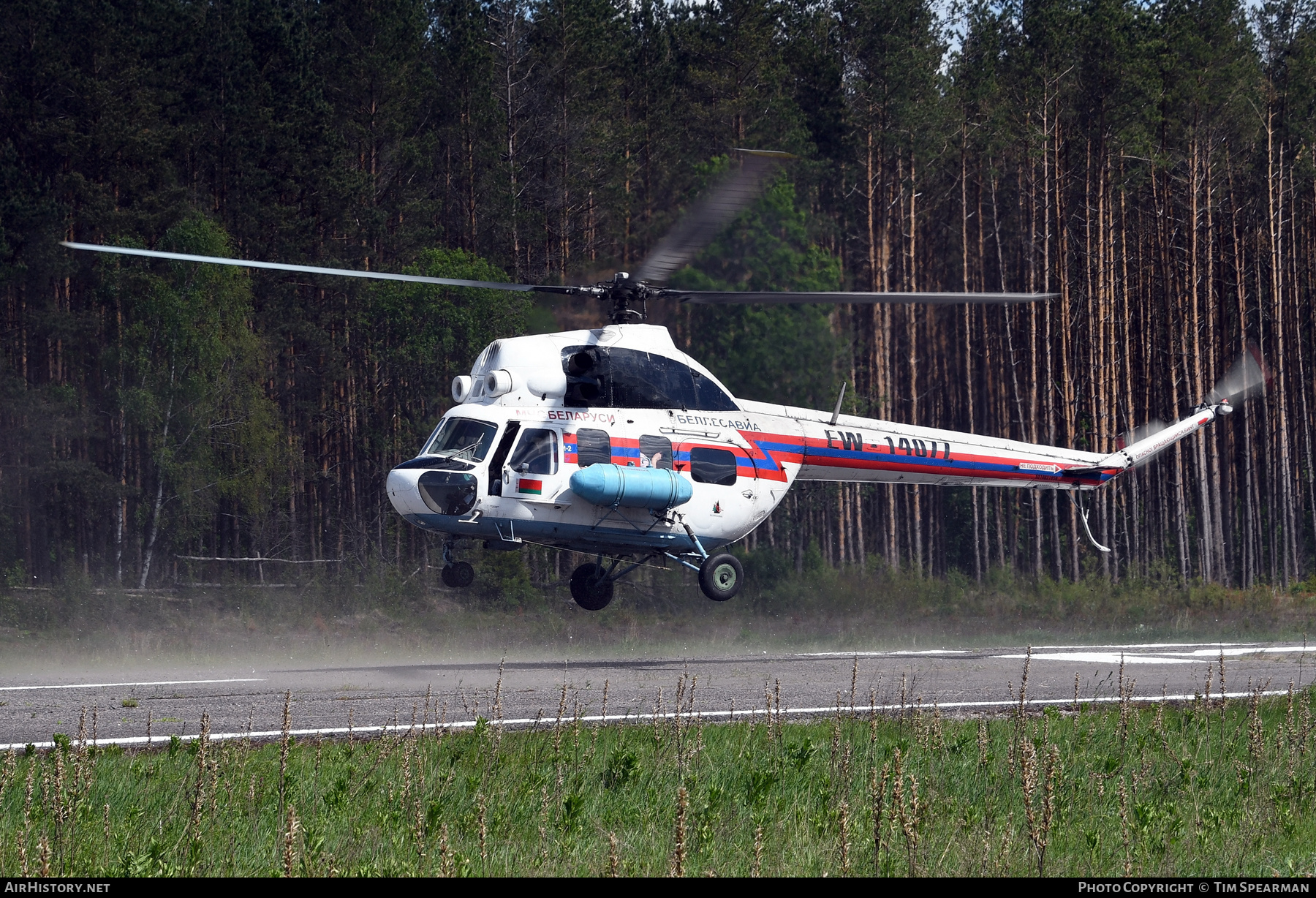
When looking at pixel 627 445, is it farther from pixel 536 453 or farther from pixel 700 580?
pixel 700 580

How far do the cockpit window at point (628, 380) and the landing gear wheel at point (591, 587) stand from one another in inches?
90.9

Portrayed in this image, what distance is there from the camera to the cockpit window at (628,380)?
1520 cm

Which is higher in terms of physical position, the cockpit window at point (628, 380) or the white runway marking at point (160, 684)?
the cockpit window at point (628, 380)

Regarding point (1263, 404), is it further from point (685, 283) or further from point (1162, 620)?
point (685, 283)

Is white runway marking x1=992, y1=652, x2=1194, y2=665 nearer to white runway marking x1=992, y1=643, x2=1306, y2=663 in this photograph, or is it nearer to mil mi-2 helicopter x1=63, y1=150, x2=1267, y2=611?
white runway marking x1=992, y1=643, x2=1306, y2=663

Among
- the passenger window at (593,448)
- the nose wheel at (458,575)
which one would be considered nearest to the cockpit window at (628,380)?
the passenger window at (593,448)

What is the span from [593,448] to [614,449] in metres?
0.28

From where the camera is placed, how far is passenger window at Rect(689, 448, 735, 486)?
15.9 meters

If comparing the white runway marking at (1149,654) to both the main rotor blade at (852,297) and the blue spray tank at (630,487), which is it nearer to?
the main rotor blade at (852,297)

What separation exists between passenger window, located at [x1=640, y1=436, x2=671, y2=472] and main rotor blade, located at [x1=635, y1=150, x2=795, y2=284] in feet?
6.22

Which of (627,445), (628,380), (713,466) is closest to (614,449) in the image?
(627,445)

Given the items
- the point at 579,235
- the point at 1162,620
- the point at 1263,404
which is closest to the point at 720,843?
the point at 1162,620

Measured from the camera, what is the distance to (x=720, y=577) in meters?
16.0

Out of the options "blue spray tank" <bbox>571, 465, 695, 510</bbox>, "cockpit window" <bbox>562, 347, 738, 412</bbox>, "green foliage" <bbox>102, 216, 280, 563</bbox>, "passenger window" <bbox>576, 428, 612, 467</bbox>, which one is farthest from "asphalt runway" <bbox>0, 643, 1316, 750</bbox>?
"green foliage" <bbox>102, 216, 280, 563</bbox>
